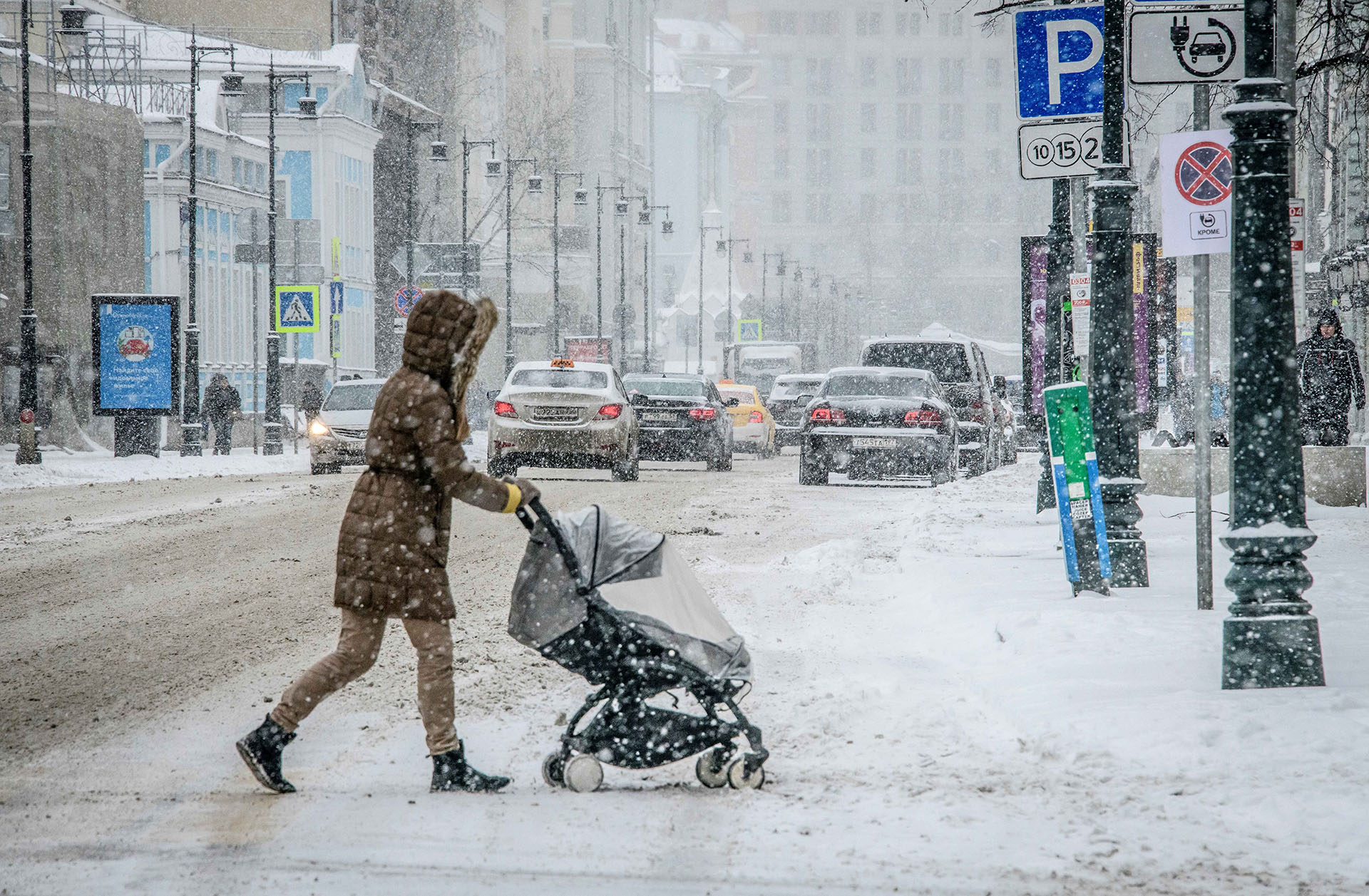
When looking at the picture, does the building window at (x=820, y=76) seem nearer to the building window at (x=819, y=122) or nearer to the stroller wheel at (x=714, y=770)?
the building window at (x=819, y=122)

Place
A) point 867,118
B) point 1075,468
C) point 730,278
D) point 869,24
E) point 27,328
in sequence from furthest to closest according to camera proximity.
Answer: point 869,24 → point 867,118 → point 730,278 → point 27,328 → point 1075,468

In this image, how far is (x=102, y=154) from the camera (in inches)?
1683

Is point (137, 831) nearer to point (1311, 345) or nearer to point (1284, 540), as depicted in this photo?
point (1284, 540)

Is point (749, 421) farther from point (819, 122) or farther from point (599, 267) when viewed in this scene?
point (819, 122)

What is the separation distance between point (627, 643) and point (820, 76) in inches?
5990

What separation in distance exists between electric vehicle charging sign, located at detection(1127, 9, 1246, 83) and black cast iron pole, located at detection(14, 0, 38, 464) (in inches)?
930

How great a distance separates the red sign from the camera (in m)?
9.77

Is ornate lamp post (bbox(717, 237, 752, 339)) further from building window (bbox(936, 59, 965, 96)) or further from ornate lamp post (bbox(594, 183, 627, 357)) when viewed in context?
building window (bbox(936, 59, 965, 96))

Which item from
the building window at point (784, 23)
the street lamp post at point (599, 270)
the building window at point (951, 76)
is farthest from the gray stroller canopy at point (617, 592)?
the building window at point (784, 23)

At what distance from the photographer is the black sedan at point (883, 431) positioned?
22.4 metres

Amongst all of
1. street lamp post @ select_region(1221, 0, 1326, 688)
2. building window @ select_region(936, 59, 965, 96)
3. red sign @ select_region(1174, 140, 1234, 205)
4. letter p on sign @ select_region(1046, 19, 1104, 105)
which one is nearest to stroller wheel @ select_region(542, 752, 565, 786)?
street lamp post @ select_region(1221, 0, 1326, 688)

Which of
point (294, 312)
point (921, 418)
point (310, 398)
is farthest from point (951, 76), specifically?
point (921, 418)

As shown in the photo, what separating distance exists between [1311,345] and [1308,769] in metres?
14.6

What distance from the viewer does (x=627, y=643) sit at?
18.0 feet
